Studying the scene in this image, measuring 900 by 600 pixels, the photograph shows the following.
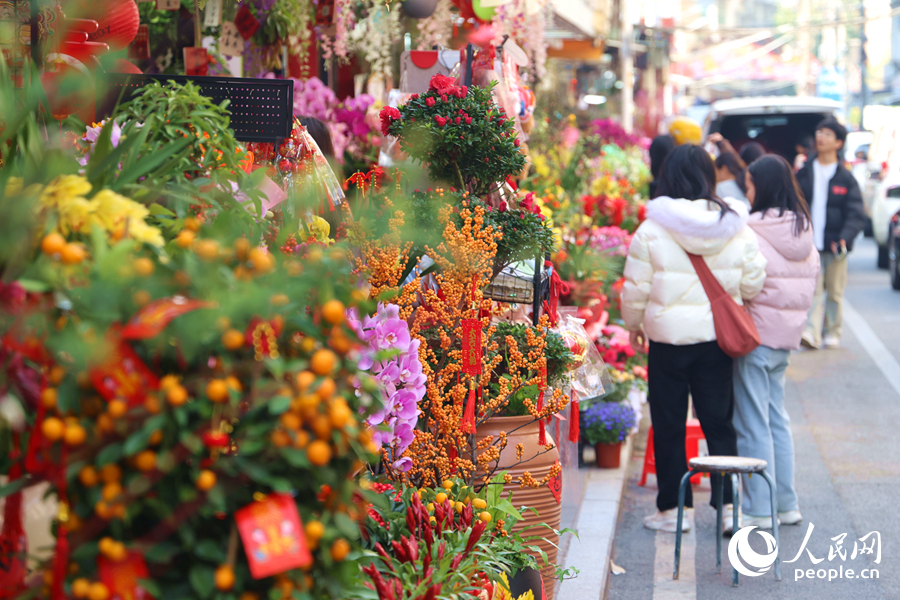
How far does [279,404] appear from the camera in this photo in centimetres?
137

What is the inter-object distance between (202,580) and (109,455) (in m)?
0.24

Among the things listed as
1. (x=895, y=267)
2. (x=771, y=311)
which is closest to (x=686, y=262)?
(x=771, y=311)

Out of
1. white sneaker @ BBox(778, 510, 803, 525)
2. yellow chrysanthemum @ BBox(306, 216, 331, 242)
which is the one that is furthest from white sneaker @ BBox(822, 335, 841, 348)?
yellow chrysanthemum @ BBox(306, 216, 331, 242)

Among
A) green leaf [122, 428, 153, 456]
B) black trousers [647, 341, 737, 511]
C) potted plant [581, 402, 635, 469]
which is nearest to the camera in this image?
green leaf [122, 428, 153, 456]

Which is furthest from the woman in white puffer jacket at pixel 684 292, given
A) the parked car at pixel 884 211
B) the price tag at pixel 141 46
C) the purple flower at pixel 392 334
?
the parked car at pixel 884 211

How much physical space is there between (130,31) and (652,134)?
17161 millimetres

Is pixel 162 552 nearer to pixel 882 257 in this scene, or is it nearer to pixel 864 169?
pixel 882 257

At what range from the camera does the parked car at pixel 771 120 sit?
15.0 meters

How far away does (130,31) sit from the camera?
362 cm

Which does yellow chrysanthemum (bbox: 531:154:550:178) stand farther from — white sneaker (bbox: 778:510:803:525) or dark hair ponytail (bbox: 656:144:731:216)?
white sneaker (bbox: 778:510:803:525)

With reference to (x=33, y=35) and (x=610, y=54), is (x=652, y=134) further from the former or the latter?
(x=33, y=35)

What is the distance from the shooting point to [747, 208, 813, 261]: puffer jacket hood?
15.5 ft

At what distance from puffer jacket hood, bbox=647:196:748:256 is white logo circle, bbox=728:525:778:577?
1367 millimetres

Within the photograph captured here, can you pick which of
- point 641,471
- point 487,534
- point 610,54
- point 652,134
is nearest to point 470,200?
point 487,534
